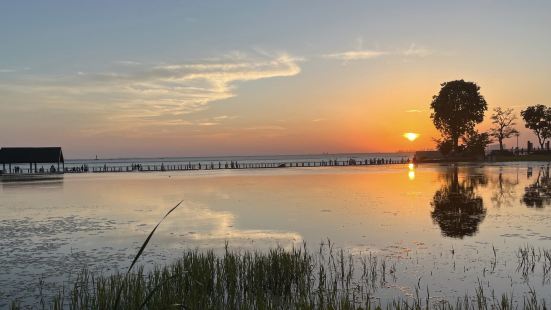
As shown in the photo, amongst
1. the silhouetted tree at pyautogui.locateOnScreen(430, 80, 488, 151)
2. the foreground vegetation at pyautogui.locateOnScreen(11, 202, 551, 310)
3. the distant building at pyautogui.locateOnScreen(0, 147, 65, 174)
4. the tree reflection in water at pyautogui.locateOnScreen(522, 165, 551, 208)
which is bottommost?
the foreground vegetation at pyautogui.locateOnScreen(11, 202, 551, 310)

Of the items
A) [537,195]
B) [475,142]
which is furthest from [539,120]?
[537,195]

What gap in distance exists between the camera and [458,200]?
1276 inches

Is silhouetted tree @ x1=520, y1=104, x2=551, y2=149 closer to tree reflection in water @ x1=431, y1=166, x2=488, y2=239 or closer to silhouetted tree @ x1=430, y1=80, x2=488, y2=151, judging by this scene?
silhouetted tree @ x1=430, y1=80, x2=488, y2=151

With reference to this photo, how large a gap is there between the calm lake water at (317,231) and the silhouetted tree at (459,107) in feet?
209

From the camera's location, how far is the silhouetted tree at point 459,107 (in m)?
99.9

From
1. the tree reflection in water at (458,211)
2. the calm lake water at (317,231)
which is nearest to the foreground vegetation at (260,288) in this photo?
the calm lake water at (317,231)

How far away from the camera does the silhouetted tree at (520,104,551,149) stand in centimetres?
10369

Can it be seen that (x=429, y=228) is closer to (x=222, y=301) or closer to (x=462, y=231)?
(x=462, y=231)

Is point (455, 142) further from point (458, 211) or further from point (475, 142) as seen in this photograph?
point (458, 211)

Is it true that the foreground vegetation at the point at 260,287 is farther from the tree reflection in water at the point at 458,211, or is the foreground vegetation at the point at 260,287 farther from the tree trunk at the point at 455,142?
the tree trunk at the point at 455,142

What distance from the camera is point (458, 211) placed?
27391 mm

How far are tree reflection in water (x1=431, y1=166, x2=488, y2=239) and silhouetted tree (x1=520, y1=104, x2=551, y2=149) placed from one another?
76340mm

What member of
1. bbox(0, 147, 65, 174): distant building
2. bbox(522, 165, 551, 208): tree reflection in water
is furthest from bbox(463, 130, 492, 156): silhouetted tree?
bbox(0, 147, 65, 174): distant building

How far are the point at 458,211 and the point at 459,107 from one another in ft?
260
